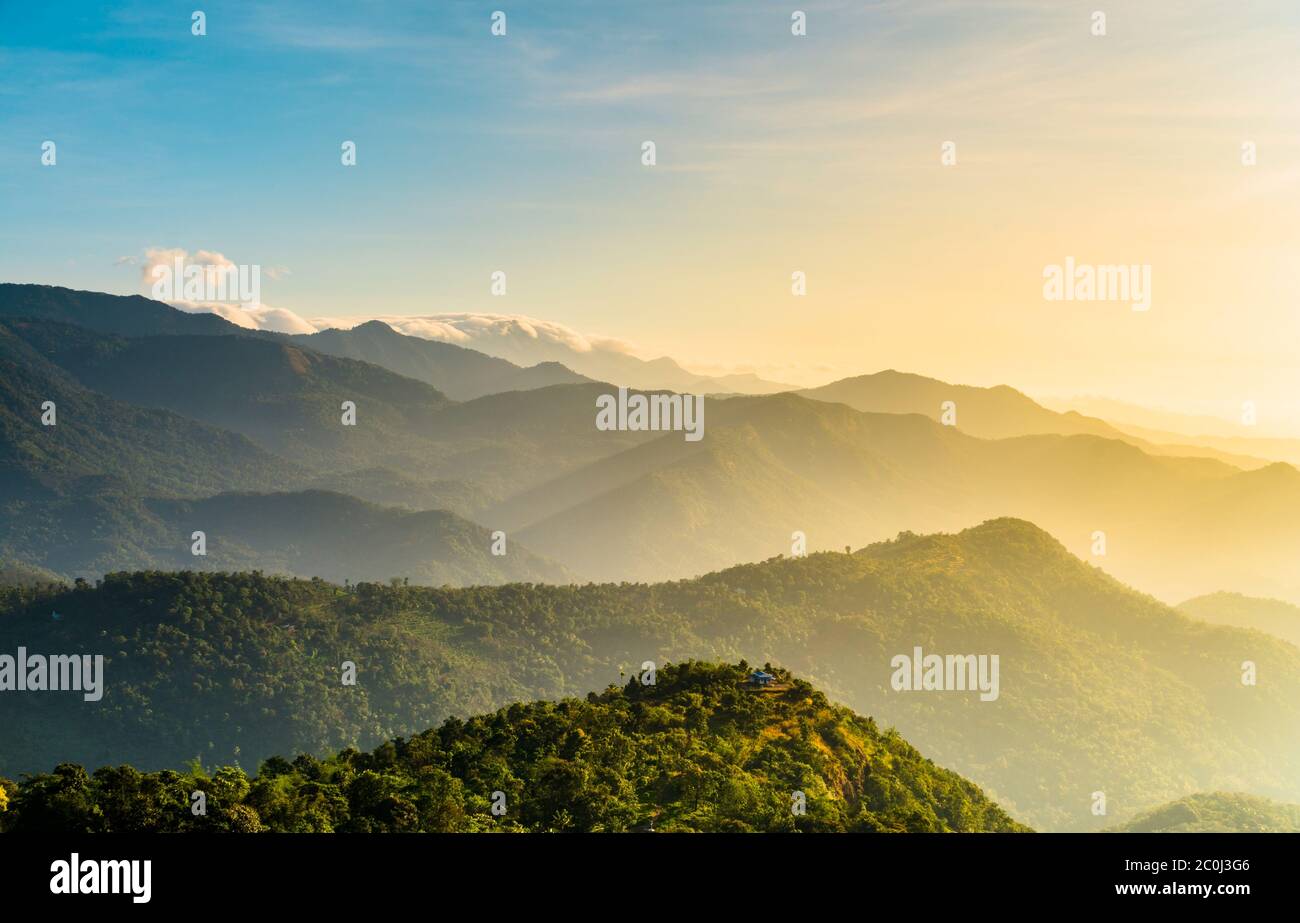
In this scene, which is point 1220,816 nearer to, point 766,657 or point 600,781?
point 766,657

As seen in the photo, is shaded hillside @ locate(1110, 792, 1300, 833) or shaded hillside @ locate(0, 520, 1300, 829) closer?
shaded hillside @ locate(1110, 792, 1300, 833)

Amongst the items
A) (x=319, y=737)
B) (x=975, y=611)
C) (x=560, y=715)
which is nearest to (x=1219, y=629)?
(x=975, y=611)

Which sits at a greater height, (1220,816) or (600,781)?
(600,781)

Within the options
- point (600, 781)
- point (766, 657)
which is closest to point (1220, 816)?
point (766, 657)

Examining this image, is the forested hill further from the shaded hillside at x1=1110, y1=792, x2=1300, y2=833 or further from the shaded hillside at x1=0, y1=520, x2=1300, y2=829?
the shaded hillside at x1=0, y1=520, x2=1300, y2=829

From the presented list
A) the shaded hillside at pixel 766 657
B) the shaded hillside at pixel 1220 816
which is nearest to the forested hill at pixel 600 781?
the shaded hillside at pixel 1220 816

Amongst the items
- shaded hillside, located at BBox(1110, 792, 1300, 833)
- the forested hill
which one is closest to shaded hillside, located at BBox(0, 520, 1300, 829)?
shaded hillside, located at BBox(1110, 792, 1300, 833)
